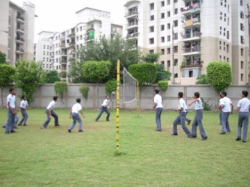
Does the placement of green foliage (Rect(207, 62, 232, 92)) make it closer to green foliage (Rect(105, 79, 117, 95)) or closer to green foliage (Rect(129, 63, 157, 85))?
green foliage (Rect(129, 63, 157, 85))

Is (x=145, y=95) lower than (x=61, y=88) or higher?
→ lower

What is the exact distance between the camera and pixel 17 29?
207 ft

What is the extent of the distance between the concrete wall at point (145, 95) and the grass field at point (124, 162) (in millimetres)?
17346

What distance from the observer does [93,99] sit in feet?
95.3

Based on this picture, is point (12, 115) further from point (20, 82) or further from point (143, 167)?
point (20, 82)

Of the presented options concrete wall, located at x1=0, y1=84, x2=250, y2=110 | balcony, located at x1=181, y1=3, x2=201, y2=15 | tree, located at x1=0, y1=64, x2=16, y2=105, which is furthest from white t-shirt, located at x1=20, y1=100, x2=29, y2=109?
balcony, located at x1=181, y1=3, x2=201, y2=15

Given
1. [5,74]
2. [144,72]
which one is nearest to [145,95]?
[144,72]

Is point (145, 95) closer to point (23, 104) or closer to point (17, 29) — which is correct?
point (23, 104)

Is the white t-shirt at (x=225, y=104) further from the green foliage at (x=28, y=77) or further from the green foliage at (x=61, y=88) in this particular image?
the green foliage at (x=28, y=77)

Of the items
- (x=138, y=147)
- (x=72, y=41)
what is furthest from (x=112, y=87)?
(x=72, y=41)

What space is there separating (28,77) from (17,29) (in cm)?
4077

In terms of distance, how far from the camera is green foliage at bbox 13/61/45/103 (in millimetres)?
27797

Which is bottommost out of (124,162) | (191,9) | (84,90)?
(124,162)

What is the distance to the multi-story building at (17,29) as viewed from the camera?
55625 mm
